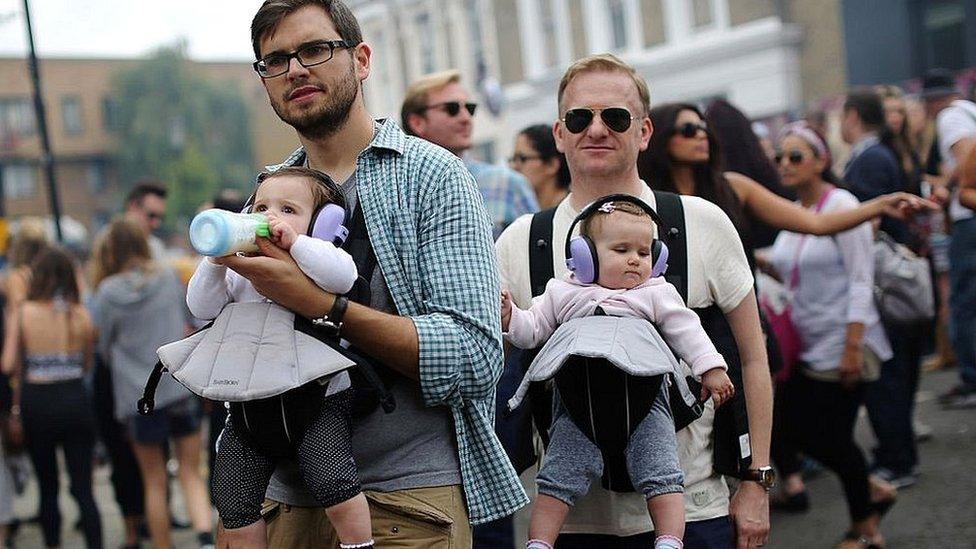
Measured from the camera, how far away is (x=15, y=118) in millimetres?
72750

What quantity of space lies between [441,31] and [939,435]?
31.2m

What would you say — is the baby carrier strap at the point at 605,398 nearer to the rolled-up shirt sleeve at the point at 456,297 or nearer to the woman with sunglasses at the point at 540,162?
the rolled-up shirt sleeve at the point at 456,297

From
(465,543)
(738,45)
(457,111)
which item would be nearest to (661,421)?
(465,543)

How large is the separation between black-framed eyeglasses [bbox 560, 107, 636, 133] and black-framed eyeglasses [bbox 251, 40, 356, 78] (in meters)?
0.82

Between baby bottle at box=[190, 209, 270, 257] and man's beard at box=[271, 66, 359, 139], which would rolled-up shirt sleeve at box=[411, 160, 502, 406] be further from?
baby bottle at box=[190, 209, 270, 257]

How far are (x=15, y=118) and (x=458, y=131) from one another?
7309 cm

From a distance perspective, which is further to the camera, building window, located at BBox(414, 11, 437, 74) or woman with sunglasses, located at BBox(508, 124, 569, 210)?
building window, located at BBox(414, 11, 437, 74)

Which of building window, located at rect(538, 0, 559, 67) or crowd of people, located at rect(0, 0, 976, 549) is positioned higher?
building window, located at rect(538, 0, 559, 67)

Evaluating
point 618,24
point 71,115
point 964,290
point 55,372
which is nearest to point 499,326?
point 964,290

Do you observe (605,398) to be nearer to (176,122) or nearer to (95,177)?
(176,122)

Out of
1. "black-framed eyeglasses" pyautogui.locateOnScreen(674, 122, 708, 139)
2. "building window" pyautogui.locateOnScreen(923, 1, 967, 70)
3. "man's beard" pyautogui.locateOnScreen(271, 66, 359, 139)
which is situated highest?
"building window" pyautogui.locateOnScreen(923, 1, 967, 70)

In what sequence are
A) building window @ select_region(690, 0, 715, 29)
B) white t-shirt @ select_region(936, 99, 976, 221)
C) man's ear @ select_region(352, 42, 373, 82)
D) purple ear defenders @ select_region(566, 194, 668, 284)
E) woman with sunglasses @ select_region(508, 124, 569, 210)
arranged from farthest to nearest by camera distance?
building window @ select_region(690, 0, 715, 29), white t-shirt @ select_region(936, 99, 976, 221), woman with sunglasses @ select_region(508, 124, 569, 210), purple ear defenders @ select_region(566, 194, 668, 284), man's ear @ select_region(352, 42, 373, 82)

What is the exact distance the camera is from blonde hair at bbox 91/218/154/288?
7301 mm

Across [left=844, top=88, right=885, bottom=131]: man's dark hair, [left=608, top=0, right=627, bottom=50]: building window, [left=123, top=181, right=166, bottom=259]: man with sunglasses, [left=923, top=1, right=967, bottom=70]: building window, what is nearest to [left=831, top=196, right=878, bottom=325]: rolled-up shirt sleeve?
[left=844, top=88, right=885, bottom=131]: man's dark hair
